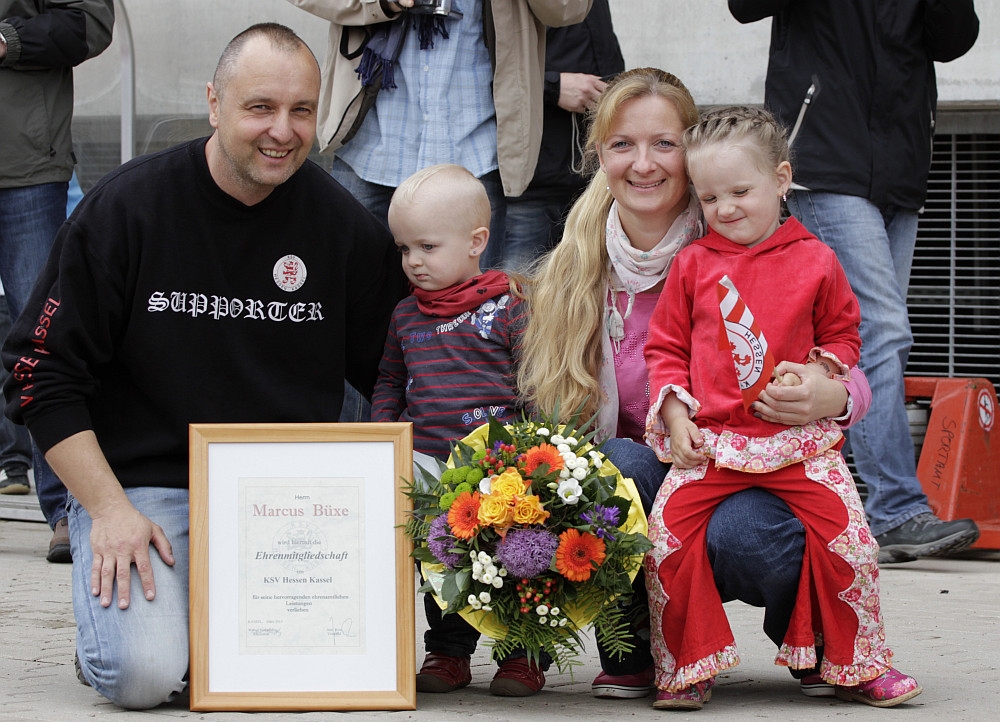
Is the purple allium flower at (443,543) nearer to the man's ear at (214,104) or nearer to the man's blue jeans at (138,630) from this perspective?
the man's blue jeans at (138,630)

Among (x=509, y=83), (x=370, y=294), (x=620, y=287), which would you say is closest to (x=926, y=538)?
(x=620, y=287)

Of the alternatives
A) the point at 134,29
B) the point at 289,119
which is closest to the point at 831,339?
the point at 289,119

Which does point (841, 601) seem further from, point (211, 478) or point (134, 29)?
point (134, 29)

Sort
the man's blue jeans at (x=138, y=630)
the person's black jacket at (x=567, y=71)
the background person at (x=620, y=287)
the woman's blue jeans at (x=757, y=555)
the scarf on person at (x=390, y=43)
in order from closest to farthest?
the man's blue jeans at (x=138, y=630) < the woman's blue jeans at (x=757, y=555) < the background person at (x=620, y=287) < the scarf on person at (x=390, y=43) < the person's black jacket at (x=567, y=71)

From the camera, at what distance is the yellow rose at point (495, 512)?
126 inches

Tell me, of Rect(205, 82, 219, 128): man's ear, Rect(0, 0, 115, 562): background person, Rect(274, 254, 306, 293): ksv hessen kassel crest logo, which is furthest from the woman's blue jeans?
Rect(0, 0, 115, 562): background person

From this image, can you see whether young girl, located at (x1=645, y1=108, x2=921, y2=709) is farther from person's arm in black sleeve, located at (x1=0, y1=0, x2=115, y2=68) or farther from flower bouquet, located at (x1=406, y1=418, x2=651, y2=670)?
person's arm in black sleeve, located at (x1=0, y1=0, x2=115, y2=68)

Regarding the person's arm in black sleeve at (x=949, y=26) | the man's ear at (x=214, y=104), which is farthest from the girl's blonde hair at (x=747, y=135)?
the person's arm in black sleeve at (x=949, y=26)

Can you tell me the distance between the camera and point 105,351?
3.62 m

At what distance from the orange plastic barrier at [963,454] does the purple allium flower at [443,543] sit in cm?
320

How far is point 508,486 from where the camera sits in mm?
3221

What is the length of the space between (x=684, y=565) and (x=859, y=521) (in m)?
0.41

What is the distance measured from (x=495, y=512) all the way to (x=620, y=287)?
3.04 ft

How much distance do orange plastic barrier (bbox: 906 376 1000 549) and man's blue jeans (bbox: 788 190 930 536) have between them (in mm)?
511
